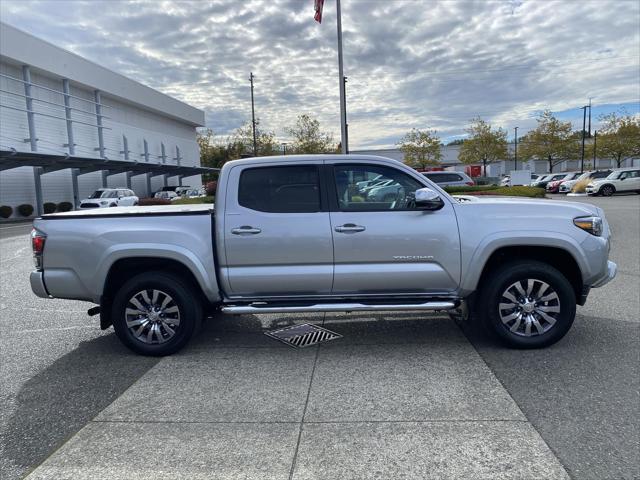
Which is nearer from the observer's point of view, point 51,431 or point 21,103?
point 51,431

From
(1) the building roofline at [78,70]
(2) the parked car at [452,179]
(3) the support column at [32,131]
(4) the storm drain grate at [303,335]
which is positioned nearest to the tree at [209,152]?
(1) the building roofline at [78,70]

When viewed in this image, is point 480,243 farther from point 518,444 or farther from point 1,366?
point 1,366

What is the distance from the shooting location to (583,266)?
15.4 feet

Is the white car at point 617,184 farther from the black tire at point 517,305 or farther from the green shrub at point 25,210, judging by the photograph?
the green shrub at point 25,210

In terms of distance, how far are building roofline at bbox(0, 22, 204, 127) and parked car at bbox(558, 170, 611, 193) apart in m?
38.6

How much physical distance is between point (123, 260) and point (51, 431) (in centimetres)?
177

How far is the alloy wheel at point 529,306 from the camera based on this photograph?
4.75m

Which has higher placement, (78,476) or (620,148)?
(620,148)

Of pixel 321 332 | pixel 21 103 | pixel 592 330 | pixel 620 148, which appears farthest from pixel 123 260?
pixel 620 148

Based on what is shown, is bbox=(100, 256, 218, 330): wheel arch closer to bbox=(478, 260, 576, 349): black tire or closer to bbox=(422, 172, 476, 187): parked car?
bbox=(478, 260, 576, 349): black tire

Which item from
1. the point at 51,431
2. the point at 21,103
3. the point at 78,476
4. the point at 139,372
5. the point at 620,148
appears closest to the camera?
the point at 78,476

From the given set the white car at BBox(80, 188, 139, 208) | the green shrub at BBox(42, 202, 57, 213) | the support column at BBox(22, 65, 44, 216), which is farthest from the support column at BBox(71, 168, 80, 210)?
the white car at BBox(80, 188, 139, 208)

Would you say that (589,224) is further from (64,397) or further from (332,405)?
(64,397)

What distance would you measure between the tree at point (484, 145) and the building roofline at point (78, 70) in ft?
121
